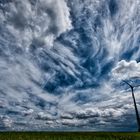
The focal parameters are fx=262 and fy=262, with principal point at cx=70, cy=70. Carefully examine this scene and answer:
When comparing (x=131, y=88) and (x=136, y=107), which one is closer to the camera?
(x=136, y=107)

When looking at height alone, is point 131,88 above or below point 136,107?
above

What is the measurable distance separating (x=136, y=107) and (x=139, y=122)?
765cm

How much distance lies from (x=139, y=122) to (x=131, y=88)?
13.9m

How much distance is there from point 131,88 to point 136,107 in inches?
402

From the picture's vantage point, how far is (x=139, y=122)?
338 ft

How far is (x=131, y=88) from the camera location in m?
107

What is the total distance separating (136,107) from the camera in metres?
99.2

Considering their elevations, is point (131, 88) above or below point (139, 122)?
above
